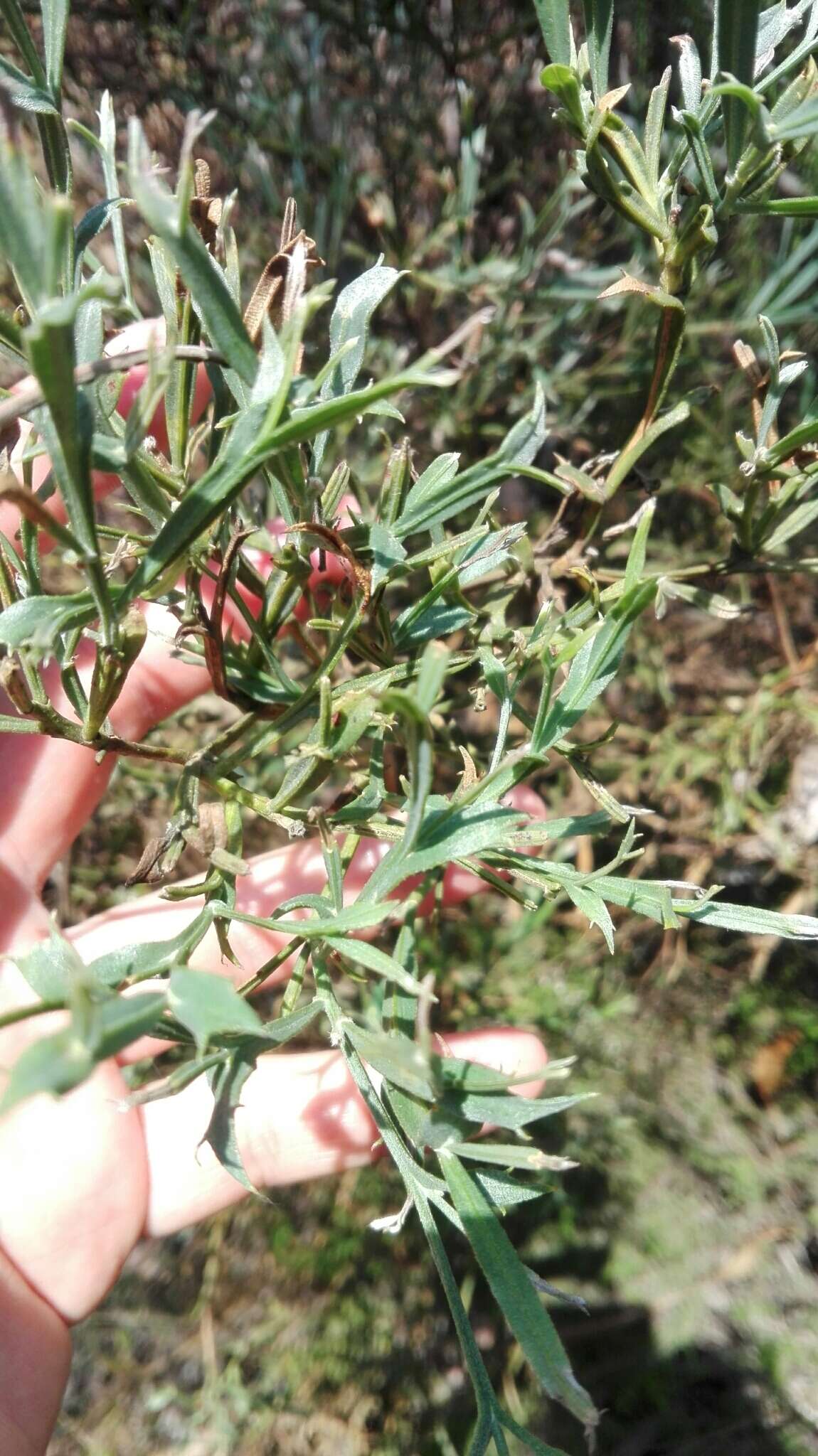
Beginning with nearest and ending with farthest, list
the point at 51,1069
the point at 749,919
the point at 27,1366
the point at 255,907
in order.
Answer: the point at 51,1069 < the point at 749,919 < the point at 27,1366 < the point at 255,907

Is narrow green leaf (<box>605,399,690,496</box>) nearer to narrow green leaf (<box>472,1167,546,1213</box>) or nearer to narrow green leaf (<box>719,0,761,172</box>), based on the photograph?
narrow green leaf (<box>719,0,761,172</box>)

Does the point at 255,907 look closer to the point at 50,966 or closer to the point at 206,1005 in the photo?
the point at 50,966

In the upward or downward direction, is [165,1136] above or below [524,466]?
below

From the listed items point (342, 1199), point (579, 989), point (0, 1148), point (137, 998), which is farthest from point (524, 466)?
point (342, 1199)

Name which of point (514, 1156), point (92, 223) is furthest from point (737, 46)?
point (514, 1156)

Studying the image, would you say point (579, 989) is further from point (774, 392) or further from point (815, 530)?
point (774, 392)

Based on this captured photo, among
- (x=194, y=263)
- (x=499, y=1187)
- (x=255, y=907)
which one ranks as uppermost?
(x=194, y=263)

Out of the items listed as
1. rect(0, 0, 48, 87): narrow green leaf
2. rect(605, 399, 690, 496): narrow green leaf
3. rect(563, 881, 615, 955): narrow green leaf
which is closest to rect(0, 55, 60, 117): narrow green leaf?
rect(0, 0, 48, 87): narrow green leaf
